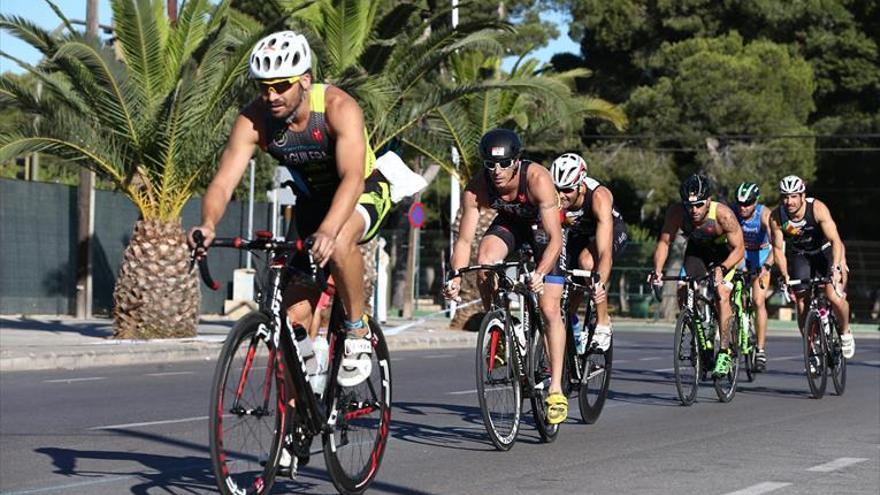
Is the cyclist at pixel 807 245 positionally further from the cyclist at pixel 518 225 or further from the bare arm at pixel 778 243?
the cyclist at pixel 518 225

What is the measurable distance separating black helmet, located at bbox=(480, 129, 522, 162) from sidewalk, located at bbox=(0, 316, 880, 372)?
30.9ft

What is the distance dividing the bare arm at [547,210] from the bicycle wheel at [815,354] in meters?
5.40

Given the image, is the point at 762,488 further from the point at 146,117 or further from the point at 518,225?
the point at 146,117

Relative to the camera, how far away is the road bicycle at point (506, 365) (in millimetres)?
9172

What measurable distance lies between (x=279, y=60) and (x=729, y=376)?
806 centimetres

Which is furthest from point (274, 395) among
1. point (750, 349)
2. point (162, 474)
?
point (750, 349)

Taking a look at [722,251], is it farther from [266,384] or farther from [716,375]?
[266,384]

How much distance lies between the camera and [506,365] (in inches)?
370

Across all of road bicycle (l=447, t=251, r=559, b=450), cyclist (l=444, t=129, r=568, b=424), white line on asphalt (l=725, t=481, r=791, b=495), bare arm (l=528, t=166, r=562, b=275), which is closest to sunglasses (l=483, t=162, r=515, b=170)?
cyclist (l=444, t=129, r=568, b=424)

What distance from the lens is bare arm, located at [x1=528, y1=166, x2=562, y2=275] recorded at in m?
9.41

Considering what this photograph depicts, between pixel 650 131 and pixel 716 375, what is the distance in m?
33.7

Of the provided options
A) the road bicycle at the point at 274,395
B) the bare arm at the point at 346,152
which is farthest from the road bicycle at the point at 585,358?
the bare arm at the point at 346,152

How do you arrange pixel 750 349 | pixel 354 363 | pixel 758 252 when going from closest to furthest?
1. pixel 354 363
2. pixel 750 349
3. pixel 758 252

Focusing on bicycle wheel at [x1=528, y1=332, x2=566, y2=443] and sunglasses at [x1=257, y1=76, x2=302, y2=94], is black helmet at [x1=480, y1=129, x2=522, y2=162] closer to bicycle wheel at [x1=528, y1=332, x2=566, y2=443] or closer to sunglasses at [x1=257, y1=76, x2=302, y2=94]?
bicycle wheel at [x1=528, y1=332, x2=566, y2=443]
